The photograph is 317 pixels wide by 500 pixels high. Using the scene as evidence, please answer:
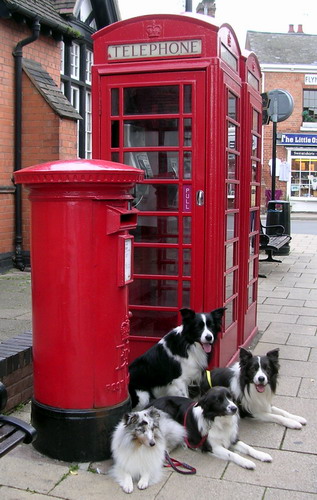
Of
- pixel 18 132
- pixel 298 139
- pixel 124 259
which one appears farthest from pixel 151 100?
pixel 298 139

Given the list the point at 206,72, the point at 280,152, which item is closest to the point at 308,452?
the point at 206,72

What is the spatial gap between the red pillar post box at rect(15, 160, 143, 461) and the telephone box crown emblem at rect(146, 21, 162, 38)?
152cm

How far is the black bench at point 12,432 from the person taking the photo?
9.44 ft

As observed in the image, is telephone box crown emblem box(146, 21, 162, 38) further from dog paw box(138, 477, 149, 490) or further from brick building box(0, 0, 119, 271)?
brick building box(0, 0, 119, 271)

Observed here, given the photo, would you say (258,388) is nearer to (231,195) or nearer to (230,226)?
(230,226)

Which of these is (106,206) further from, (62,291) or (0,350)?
(0,350)

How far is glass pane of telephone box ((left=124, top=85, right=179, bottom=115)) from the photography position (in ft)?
15.5

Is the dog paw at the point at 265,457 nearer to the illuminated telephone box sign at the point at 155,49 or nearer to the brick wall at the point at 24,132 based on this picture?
the illuminated telephone box sign at the point at 155,49

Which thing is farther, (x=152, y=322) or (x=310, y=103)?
(x=310, y=103)

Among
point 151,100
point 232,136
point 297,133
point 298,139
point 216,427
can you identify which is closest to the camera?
point 216,427

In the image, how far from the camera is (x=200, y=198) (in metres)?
4.64

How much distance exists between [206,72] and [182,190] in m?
0.93

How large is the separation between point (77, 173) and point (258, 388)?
2.01 metres

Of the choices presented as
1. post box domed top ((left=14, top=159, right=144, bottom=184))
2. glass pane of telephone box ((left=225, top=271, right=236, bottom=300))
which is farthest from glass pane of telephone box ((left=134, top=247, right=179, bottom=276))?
post box domed top ((left=14, top=159, right=144, bottom=184))
